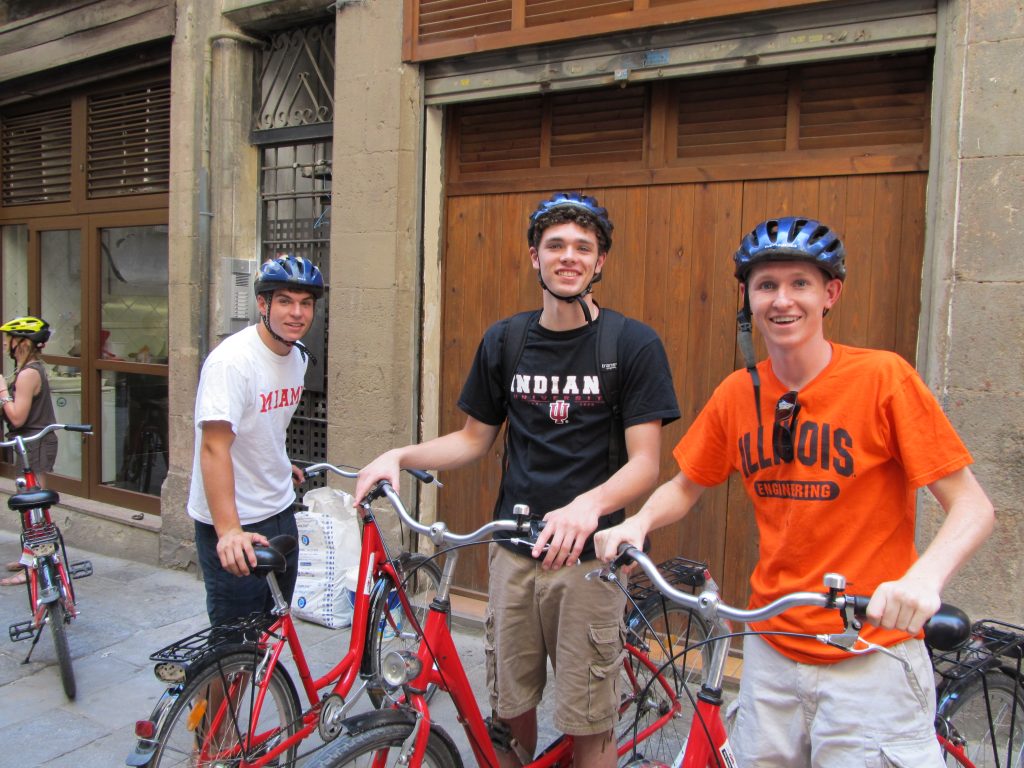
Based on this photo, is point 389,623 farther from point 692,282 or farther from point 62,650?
point 692,282

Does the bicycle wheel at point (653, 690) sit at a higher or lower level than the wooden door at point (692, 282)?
lower

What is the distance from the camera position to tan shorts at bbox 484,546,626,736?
2654 mm

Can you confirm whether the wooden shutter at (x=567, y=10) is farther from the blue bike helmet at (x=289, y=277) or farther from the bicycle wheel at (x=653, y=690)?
the bicycle wheel at (x=653, y=690)

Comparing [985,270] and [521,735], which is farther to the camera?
[985,270]

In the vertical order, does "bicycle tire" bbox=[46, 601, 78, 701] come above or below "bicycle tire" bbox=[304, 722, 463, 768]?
below

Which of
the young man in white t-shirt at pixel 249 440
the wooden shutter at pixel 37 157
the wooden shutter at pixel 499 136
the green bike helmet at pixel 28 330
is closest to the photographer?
the young man in white t-shirt at pixel 249 440

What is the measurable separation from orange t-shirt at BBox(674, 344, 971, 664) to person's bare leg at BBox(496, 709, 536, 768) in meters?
1.03

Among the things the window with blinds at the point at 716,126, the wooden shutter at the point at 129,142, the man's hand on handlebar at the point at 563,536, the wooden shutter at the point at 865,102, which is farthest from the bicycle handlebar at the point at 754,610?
the wooden shutter at the point at 129,142

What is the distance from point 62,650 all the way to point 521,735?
2.77 m

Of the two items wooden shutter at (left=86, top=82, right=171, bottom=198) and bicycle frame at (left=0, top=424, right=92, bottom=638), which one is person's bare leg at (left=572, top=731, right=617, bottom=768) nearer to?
bicycle frame at (left=0, top=424, right=92, bottom=638)

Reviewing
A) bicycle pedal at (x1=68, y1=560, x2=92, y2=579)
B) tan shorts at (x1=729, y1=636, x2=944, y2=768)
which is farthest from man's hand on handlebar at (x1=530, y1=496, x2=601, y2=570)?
bicycle pedal at (x1=68, y1=560, x2=92, y2=579)

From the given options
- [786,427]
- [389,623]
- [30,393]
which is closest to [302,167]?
[30,393]

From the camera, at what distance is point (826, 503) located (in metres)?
2.08

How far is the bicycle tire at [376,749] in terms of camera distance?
84.0 inches
